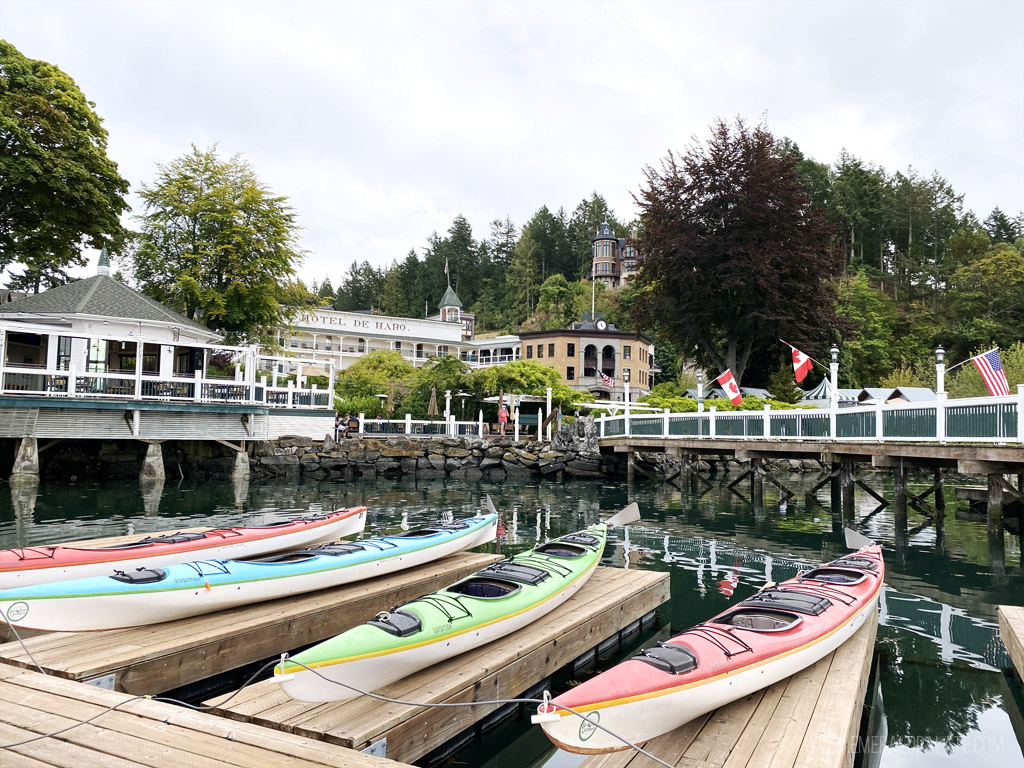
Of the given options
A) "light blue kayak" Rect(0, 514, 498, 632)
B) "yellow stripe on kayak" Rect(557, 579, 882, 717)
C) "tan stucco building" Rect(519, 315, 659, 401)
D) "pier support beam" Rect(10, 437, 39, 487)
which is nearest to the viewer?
"yellow stripe on kayak" Rect(557, 579, 882, 717)

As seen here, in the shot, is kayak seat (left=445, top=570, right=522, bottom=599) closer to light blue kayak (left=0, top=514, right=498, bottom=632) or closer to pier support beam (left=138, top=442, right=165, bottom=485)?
light blue kayak (left=0, top=514, right=498, bottom=632)

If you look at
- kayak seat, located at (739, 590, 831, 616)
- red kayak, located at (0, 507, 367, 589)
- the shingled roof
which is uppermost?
the shingled roof

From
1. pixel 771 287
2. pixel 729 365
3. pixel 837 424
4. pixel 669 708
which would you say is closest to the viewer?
pixel 669 708

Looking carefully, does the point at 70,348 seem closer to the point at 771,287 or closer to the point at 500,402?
the point at 500,402

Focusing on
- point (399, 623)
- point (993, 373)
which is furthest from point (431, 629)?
point (993, 373)

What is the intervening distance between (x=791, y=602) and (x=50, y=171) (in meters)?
30.8

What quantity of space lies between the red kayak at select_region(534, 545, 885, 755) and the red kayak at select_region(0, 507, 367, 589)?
6.35m

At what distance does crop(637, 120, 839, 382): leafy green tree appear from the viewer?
3628 centimetres

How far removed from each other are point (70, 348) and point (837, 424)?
1083 inches

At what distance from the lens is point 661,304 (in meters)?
39.4

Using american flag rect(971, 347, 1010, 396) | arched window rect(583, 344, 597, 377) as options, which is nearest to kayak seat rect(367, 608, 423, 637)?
american flag rect(971, 347, 1010, 396)

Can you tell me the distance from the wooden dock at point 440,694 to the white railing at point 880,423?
993cm

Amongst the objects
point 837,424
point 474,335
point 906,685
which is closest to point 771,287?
point 837,424

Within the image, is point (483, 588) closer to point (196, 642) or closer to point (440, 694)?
point (440, 694)
